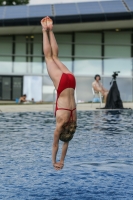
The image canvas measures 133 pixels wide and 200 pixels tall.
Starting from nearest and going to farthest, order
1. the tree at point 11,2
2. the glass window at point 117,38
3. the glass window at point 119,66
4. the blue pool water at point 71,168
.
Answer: the blue pool water at point 71,168
the glass window at point 119,66
the glass window at point 117,38
the tree at point 11,2

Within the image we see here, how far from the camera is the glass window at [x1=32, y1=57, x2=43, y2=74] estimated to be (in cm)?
3972

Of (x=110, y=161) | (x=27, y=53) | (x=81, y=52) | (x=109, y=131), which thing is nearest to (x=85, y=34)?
(x=81, y=52)

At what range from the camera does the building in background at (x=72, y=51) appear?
129 ft

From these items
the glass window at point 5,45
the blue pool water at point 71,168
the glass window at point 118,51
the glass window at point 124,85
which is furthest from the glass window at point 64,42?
the blue pool water at point 71,168

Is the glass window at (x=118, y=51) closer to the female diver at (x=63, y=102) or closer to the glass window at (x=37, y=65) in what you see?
the glass window at (x=37, y=65)

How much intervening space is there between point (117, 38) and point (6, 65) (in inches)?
348

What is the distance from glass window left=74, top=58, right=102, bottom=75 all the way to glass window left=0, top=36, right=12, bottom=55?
5.13 metres

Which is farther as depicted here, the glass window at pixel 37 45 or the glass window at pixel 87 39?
the glass window at pixel 87 39

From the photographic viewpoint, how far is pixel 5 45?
40.4 m

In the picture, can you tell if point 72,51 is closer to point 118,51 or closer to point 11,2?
point 118,51

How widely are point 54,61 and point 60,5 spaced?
3590 cm

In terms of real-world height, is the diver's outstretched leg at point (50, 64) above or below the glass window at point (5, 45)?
below

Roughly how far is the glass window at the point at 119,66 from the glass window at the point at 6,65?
7.21 metres

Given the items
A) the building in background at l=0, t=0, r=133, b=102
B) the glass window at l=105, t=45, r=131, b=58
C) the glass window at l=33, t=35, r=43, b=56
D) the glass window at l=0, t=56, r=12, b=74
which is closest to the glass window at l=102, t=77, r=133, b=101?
the building in background at l=0, t=0, r=133, b=102
